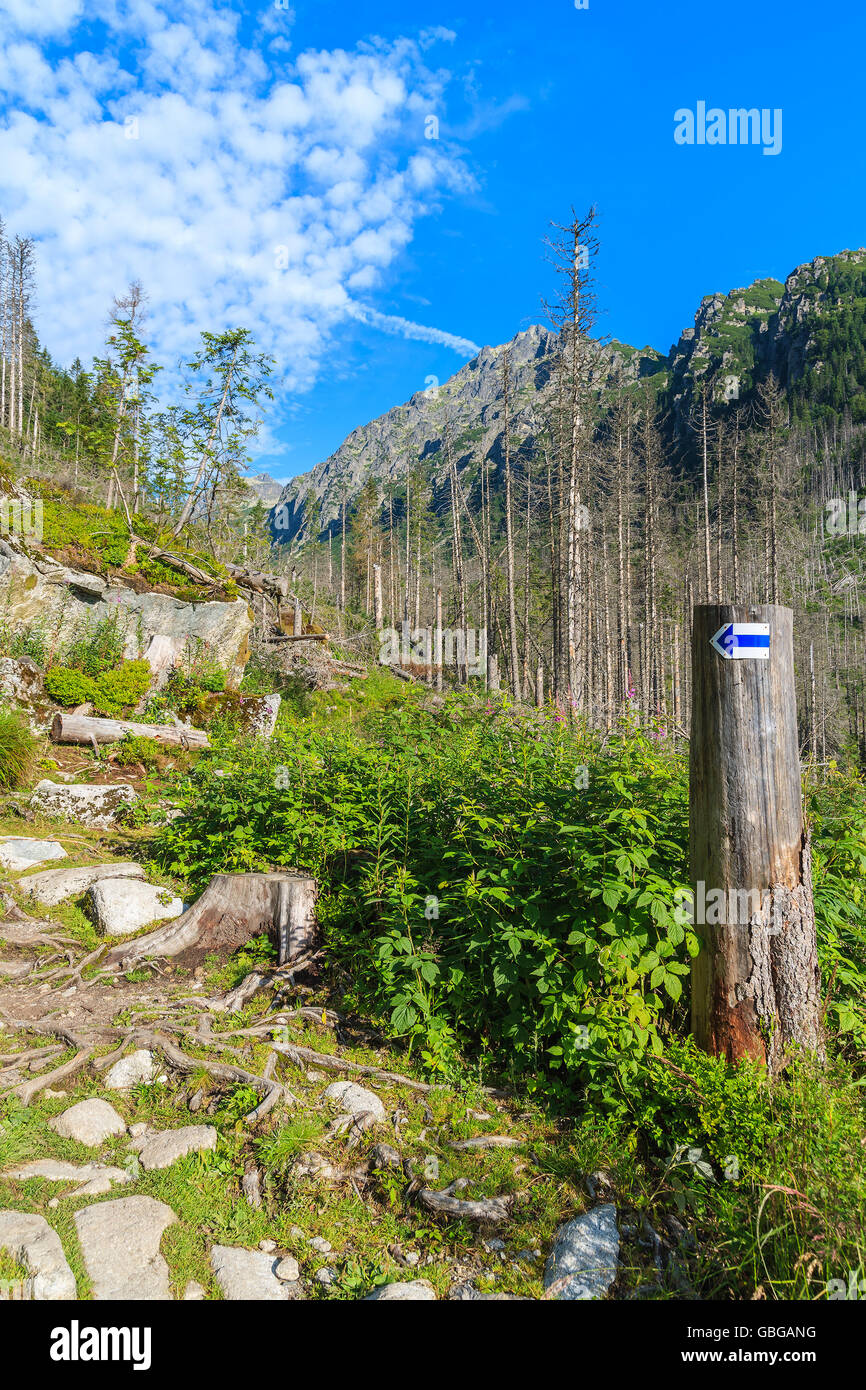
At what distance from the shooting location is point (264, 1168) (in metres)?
3.09

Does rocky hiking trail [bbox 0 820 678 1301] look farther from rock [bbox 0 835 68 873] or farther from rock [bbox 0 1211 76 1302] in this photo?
rock [bbox 0 835 68 873]

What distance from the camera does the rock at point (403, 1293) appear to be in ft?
7.72

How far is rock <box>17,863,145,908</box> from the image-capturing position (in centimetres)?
608

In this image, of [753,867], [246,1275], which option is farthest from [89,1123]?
[753,867]

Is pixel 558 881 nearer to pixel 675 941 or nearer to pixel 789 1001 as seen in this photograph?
pixel 675 941

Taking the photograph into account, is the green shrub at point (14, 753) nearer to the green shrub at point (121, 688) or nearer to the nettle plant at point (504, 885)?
the green shrub at point (121, 688)

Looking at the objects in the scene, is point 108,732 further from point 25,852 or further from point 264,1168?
point 264,1168

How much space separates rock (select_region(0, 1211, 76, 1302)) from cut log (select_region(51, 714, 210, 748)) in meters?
9.01

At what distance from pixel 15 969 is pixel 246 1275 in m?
3.52

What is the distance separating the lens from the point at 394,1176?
3.05 m

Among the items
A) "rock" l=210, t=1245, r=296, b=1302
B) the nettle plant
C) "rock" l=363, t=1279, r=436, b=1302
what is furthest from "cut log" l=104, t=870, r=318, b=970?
"rock" l=363, t=1279, r=436, b=1302

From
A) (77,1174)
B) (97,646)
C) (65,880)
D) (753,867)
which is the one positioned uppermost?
(97,646)

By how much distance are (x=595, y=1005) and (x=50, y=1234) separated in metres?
2.51
